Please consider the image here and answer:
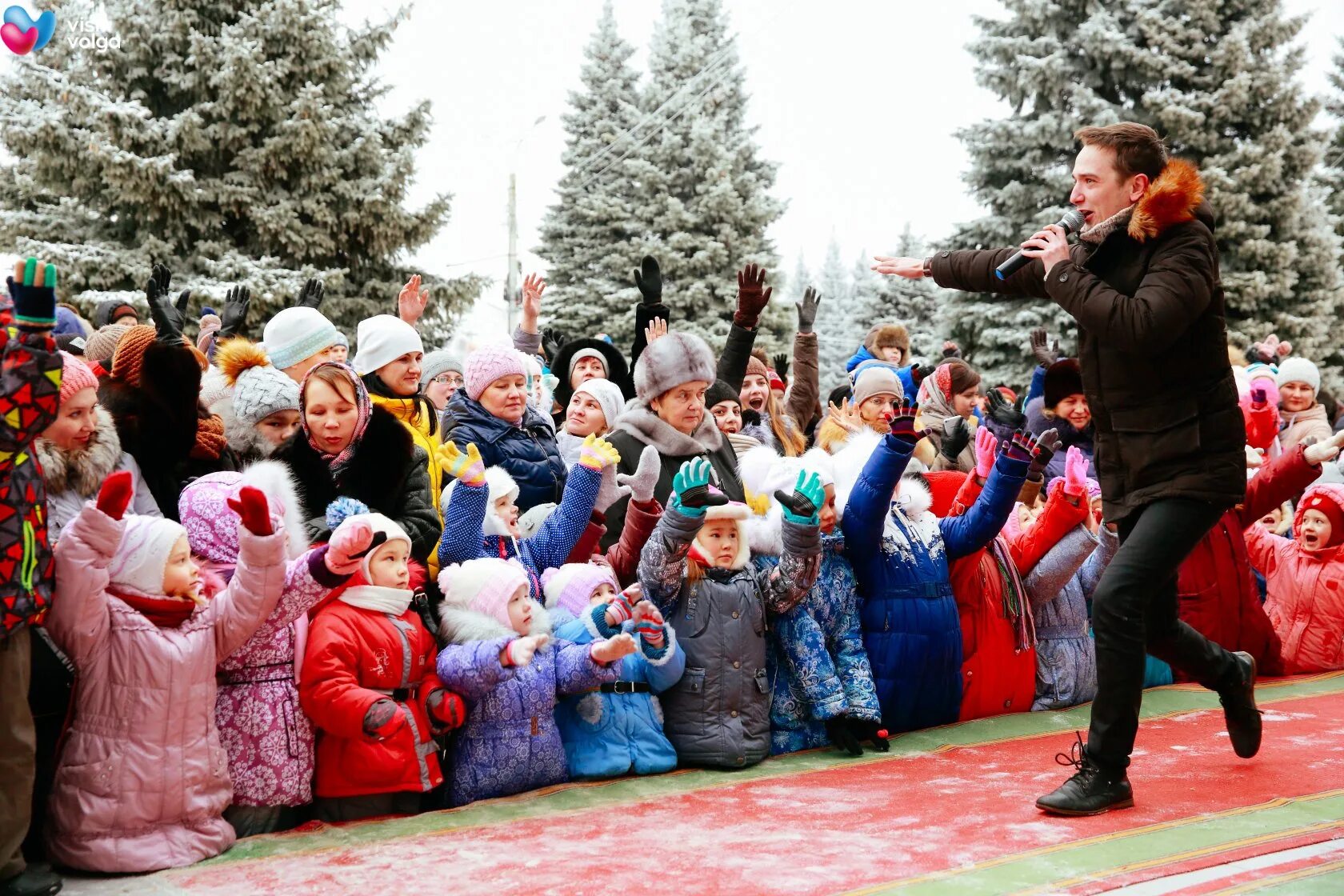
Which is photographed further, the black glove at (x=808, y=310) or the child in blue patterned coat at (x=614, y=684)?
the black glove at (x=808, y=310)

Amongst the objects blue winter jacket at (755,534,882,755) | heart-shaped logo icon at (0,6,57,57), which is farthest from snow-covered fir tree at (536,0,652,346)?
blue winter jacket at (755,534,882,755)

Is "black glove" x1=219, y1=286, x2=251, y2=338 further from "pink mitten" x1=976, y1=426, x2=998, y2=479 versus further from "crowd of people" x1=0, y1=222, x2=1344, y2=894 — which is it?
"pink mitten" x1=976, y1=426, x2=998, y2=479

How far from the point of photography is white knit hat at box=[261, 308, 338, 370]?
5.72 meters

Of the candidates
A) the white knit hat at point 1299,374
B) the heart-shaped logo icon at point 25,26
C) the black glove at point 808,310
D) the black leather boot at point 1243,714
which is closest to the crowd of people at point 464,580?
the black leather boot at point 1243,714

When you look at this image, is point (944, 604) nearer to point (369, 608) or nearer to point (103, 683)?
point (369, 608)

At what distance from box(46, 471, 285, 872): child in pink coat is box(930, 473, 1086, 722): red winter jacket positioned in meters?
3.34

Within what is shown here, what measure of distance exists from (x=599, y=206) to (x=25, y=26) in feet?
35.8

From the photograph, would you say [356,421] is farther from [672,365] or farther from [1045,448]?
[1045,448]

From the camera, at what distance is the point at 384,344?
5.54 m

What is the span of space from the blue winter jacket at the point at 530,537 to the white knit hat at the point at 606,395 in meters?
1.71

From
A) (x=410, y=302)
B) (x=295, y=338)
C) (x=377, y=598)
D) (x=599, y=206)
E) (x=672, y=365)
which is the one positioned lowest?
(x=377, y=598)

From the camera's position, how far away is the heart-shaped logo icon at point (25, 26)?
13.1 m

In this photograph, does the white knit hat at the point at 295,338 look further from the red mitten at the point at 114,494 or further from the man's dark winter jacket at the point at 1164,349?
the man's dark winter jacket at the point at 1164,349

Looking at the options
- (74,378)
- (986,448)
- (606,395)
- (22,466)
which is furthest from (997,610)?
(22,466)
